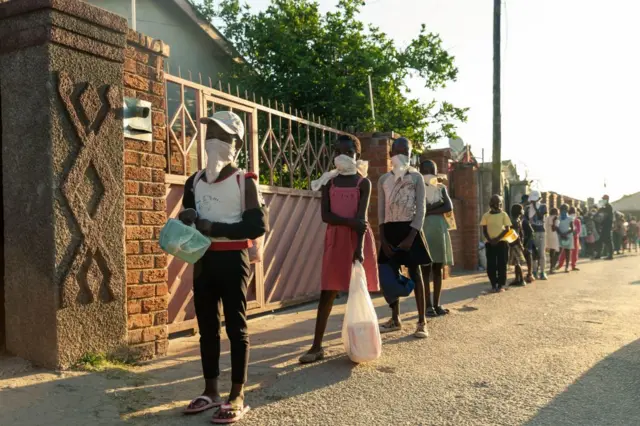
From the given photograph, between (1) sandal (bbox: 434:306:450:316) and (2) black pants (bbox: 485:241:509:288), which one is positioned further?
(2) black pants (bbox: 485:241:509:288)

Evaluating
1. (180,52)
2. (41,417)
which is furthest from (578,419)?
(180,52)

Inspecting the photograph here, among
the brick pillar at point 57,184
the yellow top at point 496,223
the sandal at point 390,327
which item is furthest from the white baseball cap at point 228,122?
the yellow top at point 496,223

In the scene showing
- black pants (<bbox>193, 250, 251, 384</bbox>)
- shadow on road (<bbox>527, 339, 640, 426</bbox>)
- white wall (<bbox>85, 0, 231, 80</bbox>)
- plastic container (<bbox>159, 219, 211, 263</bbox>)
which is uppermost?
white wall (<bbox>85, 0, 231, 80</bbox>)

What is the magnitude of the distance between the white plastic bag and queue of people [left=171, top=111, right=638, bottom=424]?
31 cm

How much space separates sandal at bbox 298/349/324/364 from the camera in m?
4.88

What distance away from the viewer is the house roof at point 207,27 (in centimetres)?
1447

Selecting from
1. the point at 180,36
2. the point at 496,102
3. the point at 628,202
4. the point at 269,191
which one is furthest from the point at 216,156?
the point at 628,202

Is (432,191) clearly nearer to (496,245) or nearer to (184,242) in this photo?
(496,245)

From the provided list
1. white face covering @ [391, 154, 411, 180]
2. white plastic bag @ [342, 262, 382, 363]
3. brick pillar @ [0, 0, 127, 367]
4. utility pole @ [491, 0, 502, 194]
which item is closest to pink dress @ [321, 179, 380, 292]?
white plastic bag @ [342, 262, 382, 363]

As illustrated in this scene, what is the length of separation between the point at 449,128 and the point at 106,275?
32.1 ft

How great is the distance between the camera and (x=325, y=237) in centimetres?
519

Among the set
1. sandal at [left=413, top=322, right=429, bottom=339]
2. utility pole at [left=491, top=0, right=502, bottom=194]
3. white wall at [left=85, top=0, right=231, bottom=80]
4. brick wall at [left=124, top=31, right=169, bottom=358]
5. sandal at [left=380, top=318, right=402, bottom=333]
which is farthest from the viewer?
utility pole at [left=491, top=0, right=502, bottom=194]

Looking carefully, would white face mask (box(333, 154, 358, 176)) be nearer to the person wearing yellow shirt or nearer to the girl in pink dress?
the girl in pink dress

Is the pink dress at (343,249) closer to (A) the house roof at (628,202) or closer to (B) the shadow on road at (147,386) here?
(B) the shadow on road at (147,386)
